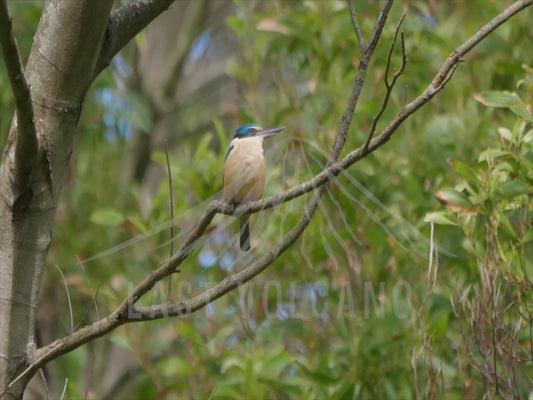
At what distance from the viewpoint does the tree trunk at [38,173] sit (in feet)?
7.74

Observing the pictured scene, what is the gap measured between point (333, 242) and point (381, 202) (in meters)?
0.36

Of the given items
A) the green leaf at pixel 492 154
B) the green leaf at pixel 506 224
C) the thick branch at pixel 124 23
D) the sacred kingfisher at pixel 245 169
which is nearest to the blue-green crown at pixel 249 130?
the sacred kingfisher at pixel 245 169

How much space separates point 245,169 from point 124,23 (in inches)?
72.6

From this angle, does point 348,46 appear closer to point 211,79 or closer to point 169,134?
point 169,134

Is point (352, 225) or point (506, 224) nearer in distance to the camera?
point (506, 224)

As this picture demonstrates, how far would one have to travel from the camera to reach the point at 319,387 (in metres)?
4.22

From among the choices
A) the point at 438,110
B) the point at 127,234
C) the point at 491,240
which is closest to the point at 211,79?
the point at 127,234

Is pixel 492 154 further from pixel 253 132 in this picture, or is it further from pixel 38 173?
pixel 38 173

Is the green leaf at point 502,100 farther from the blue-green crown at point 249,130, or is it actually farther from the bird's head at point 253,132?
the blue-green crown at point 249,130

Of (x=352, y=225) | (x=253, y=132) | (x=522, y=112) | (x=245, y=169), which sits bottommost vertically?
(x=352, y=225)

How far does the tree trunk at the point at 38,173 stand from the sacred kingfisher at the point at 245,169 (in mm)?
1497

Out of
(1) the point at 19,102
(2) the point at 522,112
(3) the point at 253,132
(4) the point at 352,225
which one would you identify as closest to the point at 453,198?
(2) the point at 522,112

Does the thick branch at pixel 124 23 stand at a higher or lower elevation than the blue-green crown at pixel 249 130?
lower

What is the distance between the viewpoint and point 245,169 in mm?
4242
